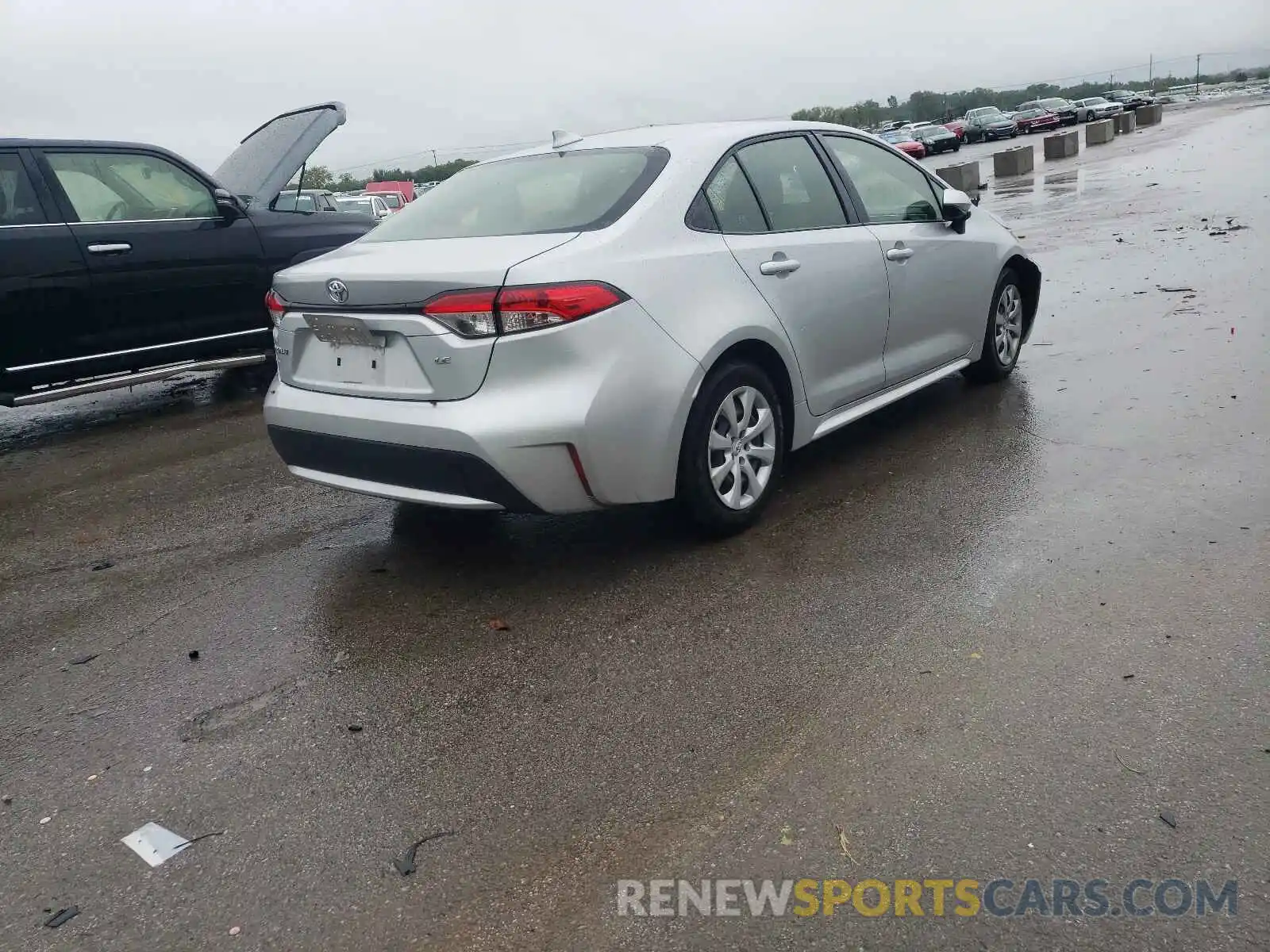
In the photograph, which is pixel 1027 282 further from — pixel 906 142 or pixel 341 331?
pixel 906 142

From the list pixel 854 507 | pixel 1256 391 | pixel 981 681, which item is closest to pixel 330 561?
pixel 854 507

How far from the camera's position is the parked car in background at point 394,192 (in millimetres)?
27469

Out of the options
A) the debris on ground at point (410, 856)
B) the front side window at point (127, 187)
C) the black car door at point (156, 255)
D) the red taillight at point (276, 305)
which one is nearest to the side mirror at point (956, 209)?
the red taillight at point (276, 305)

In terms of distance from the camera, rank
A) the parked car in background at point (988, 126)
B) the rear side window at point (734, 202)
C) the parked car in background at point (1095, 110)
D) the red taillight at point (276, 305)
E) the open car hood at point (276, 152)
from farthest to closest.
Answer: the parked car in background at point (1095, 110), the parked car in background at point (988, 126), the open car hood at point (276, 152), the rear side window at point (734, 202), the red taillight at point (276, 305)

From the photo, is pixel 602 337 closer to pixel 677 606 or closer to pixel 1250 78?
pixel 677 606

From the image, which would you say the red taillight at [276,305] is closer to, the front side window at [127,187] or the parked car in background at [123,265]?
the parked car in background at [123,265]

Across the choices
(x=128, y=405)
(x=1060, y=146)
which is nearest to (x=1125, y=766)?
(x=128, y=405)

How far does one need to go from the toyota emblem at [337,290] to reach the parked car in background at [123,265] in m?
3.69

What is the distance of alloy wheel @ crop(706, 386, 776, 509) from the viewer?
4199mm

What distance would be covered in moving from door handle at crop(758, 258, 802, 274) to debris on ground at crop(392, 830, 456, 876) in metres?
2.63

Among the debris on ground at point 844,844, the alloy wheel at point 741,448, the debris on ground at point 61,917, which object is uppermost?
the alloy wheel at point 741,448

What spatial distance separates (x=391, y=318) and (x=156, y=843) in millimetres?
1868

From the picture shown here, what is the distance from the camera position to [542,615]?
3822 mm

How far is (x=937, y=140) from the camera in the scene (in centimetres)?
4722
